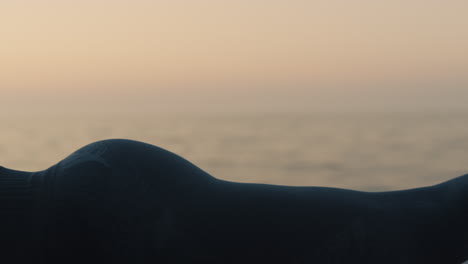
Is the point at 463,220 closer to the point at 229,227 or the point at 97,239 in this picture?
the point at 229,227

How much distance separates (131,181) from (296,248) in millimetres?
508

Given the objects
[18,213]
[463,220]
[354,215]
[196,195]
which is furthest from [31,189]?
[463,220]

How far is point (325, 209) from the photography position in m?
2.09

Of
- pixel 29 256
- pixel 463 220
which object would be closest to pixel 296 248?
pixel 463 220

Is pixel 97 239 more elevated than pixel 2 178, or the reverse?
pixel 2 178

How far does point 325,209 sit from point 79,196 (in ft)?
2.29

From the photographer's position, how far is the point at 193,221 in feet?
6.81

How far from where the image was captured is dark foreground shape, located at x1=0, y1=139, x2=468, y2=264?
2055 mm

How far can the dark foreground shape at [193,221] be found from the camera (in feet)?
6.74

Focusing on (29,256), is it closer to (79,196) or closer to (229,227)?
(79,196)

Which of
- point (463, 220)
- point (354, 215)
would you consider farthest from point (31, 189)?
point (463, 220)

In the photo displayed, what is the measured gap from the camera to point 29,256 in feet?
6.79

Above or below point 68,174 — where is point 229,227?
below

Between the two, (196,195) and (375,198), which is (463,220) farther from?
(196,195)
